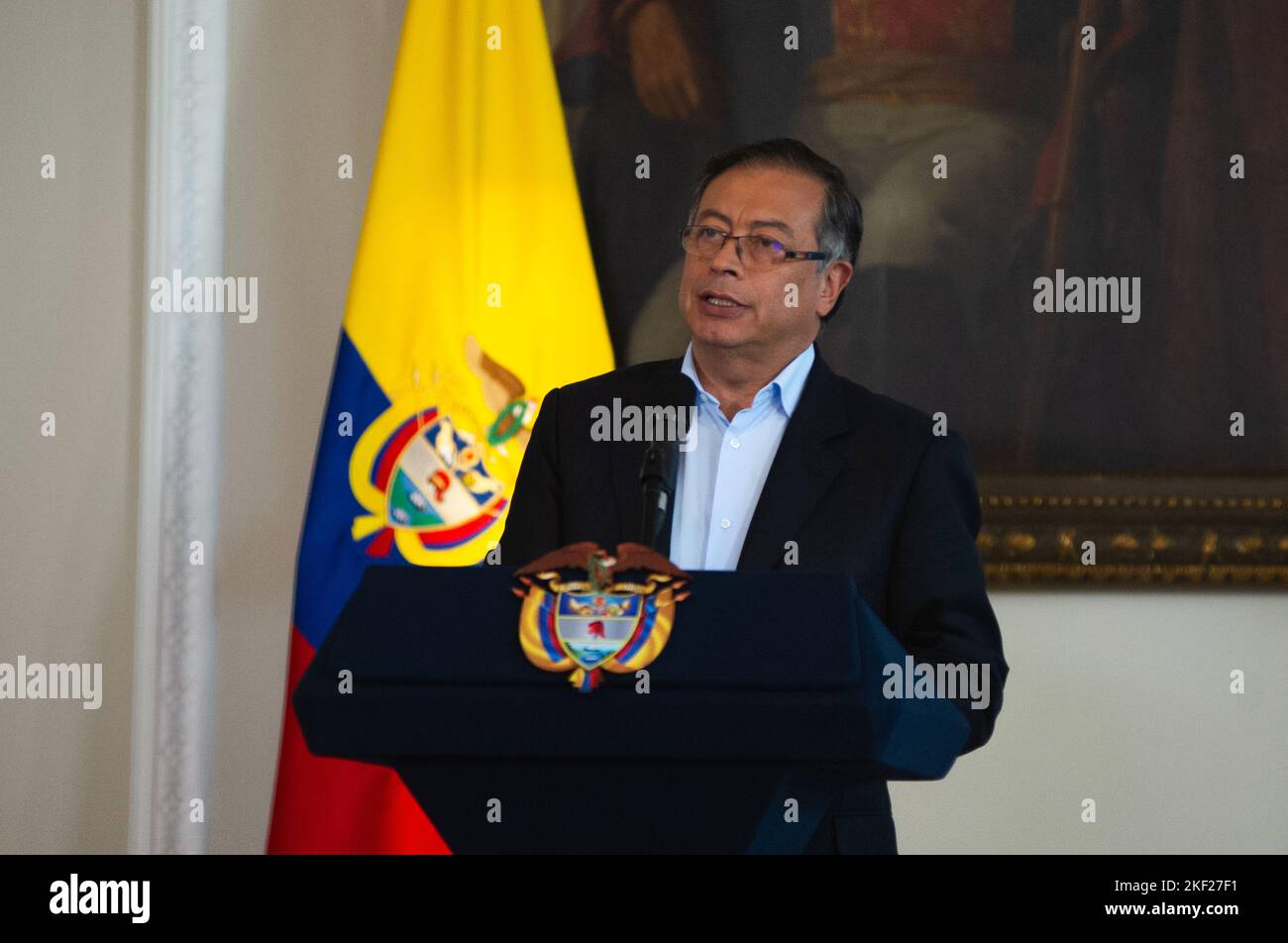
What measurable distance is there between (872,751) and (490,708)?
1.24 feet

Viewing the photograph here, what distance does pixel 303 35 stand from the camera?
394 cm

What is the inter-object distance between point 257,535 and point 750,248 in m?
2.10

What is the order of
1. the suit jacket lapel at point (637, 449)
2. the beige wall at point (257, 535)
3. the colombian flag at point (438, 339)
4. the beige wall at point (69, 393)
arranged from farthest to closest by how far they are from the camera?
the beige wall at point (69, 393), the beige wall at point (257, 535), the colombian flag at point (438, 339), the suit jacket lapel at point (637, 449)

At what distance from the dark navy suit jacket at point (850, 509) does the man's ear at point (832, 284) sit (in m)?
0.10

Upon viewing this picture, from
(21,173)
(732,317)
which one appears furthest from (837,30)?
(21,173)

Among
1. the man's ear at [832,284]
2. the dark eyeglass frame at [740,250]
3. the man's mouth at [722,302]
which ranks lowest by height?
the man's mouth at [722,302]

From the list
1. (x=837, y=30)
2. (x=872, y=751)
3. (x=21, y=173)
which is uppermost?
(x=837, y=30)

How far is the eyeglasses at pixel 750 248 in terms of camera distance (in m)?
2.23

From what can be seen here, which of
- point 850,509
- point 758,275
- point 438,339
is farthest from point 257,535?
point 850,509

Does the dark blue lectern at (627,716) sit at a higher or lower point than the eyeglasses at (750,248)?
lower

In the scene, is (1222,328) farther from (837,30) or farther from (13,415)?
(13,415)

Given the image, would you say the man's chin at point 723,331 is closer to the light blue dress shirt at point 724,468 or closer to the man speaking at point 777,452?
the man speaking at point 777,452

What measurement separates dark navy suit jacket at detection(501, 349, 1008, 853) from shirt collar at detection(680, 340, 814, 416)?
0.02 metres

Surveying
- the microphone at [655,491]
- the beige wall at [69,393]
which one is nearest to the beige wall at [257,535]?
the beige wall at [69,393]
